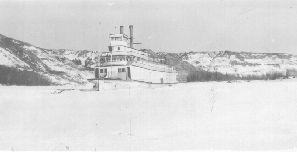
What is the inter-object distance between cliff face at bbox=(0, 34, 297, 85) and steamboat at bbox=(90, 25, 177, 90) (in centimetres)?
1665

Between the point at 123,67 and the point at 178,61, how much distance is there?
6150 cm

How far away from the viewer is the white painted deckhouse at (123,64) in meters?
34.7

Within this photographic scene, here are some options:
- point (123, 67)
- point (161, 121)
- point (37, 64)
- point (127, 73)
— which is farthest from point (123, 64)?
point (37, 64)

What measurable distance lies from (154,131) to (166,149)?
7.82 ft

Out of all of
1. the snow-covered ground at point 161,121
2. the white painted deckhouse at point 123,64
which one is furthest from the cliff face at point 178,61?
the snow-covered ground at point 161,121

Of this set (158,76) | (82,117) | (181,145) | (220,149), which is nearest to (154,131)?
(181,145)

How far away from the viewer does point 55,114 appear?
58.7 feet

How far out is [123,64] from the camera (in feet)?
114

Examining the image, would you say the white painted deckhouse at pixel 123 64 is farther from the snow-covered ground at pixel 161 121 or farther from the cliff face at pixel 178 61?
the cliff face at pixel 178 61

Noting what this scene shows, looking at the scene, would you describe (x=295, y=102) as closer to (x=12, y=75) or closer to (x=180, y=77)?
(x=12, y=75)

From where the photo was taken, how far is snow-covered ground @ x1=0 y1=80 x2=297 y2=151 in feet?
43.3

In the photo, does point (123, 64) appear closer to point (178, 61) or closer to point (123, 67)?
point (123, 67)

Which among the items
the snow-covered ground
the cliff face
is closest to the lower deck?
the snow-covered ground

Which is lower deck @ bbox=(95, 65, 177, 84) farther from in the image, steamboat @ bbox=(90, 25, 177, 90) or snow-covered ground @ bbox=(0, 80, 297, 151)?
snow-covered ground @ bbox=(0, 80, 297, 151)
